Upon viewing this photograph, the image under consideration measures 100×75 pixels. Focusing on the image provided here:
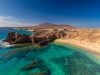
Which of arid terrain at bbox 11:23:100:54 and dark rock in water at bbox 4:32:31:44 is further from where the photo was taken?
dark rock in water at bbox 4:32:31:44

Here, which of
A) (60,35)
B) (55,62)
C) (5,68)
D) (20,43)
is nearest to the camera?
(5,68)

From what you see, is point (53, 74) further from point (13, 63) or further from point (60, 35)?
point (60, 35)

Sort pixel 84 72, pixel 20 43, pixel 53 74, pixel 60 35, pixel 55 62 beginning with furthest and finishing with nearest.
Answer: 1. pixel 60 35
2. pixel 20 43
3. pixel 55 62
4. pixel 84 72
5. pixel 53 74

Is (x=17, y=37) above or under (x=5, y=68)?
above

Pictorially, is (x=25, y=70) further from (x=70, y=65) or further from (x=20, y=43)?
(x=20, y=43)

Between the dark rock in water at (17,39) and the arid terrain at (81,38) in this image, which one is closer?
the arid terrain at (81,38)

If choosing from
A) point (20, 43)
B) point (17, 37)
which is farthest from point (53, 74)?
point (17, 37)

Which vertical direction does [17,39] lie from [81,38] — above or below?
above

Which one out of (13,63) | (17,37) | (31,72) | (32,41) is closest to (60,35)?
(32,41)

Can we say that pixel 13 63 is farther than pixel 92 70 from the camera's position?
Yes

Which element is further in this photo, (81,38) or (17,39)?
(81,38)
